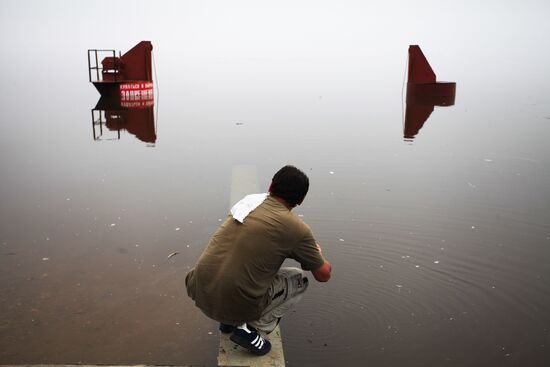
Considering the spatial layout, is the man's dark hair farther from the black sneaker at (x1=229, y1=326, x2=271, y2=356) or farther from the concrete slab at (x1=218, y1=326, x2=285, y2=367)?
the concrete slab at (x1=218, y1=326, x2=285, y2=367)

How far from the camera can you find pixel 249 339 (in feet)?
9.80

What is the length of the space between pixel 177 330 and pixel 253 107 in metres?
12.2

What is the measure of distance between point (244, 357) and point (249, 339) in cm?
12

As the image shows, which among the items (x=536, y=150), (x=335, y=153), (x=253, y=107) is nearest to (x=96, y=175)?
(x=335, y=153)

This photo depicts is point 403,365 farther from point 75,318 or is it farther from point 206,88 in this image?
point 206,88

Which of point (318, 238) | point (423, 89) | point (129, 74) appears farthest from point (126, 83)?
point (318, 238)

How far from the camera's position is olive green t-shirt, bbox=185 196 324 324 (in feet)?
9.19

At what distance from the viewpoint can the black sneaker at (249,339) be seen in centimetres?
299

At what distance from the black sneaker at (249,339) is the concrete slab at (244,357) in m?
0.05

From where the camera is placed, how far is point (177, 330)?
11.8 ft

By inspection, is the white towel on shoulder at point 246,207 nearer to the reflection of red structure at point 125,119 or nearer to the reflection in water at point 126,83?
the reflection of red structure at point 125,119

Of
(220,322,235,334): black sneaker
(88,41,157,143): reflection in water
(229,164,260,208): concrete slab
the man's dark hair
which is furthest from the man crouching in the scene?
(88,41,157,143): reflection in water

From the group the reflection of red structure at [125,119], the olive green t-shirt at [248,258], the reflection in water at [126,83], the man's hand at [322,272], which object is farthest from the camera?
the reflection in water at [126,83]

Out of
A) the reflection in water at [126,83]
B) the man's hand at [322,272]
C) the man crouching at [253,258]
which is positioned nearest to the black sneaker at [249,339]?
the man crouching at [253,258]
